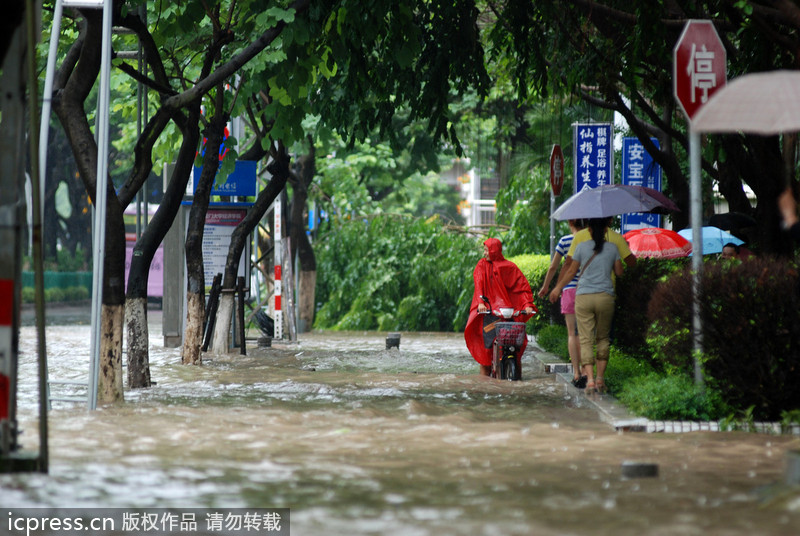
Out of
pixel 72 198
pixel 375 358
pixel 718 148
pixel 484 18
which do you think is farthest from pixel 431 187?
pixel 718 148

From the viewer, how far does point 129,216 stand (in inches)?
1668

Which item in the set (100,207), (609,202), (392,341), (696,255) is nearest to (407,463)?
(696,255)

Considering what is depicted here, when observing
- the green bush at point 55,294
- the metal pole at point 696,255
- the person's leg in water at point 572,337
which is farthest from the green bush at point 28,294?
the metal pole at point 696,255

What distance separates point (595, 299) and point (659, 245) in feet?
11.2

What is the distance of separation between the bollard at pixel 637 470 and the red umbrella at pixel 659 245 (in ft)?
25.1

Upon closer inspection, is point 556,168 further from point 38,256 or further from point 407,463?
point 38,256

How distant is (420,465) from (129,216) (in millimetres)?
36679

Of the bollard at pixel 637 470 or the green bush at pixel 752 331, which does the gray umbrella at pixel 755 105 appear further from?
the green bush at pixel 752 331

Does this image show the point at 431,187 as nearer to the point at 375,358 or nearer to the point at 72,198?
the point at 72,198

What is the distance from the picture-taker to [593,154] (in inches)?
745

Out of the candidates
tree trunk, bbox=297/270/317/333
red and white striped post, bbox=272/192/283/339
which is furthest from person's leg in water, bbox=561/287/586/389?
tree trunk, bbox=297/270/317/333

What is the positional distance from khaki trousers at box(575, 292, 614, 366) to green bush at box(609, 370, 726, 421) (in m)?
1.66

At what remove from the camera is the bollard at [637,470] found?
666 centimetres

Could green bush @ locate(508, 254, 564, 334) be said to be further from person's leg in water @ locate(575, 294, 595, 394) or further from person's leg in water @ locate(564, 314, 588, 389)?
person's leg in water @ locate(575, 294, 595, 394)
